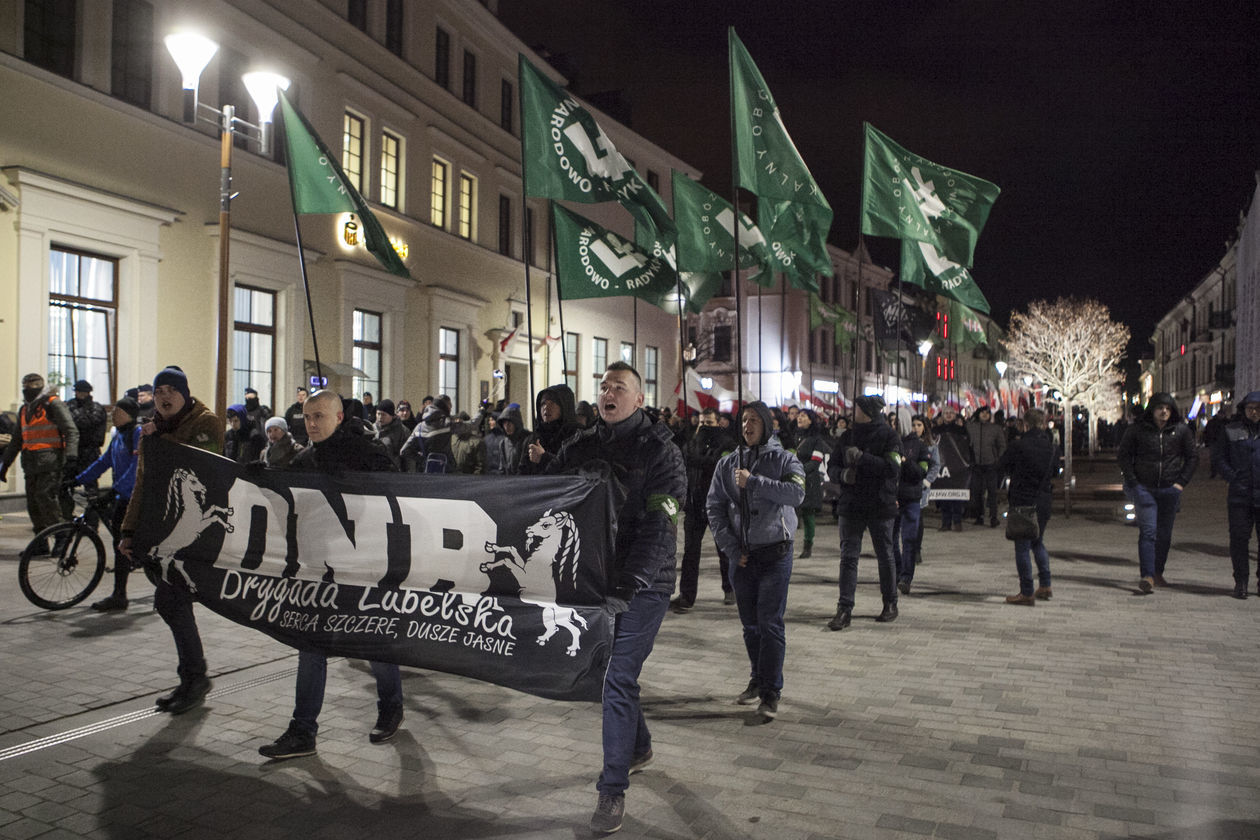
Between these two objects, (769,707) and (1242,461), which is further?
(1242,461)

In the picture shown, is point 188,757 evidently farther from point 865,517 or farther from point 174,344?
point 174,344

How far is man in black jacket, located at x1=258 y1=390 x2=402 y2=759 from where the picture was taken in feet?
17.0

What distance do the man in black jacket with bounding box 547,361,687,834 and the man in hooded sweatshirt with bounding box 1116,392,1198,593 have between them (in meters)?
7.33

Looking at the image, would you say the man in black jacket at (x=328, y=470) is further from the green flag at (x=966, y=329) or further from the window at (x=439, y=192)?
the window at (x=439, y=192)

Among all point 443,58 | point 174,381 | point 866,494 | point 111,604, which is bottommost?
point 111,604

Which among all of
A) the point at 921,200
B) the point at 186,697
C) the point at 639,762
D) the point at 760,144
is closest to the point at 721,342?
the point at 921,200

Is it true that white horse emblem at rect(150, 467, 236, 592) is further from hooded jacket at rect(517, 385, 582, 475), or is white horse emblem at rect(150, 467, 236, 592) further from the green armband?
the green armband

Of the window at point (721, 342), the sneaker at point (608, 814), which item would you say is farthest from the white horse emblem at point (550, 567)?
the window at point (721, 342)

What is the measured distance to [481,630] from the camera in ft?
15.7

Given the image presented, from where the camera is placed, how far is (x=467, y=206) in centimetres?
2992

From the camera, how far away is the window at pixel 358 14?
79.9 feet

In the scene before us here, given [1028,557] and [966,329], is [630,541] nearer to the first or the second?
[1028,557]

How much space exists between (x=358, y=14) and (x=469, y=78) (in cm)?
583

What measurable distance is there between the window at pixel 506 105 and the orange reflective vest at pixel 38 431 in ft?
74.7
